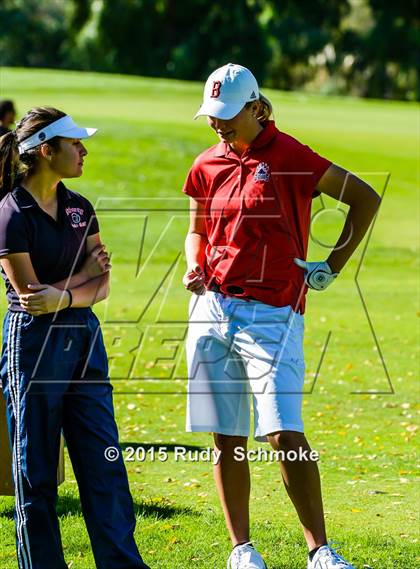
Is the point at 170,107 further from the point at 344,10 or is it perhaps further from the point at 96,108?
the point at 344,10

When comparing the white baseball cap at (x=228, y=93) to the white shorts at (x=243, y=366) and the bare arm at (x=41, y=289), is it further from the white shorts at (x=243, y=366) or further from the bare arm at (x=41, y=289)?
the bare arm at (x=41, y=289)

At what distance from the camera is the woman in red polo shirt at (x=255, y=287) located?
17.5ft

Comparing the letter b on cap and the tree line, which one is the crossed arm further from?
the tree line

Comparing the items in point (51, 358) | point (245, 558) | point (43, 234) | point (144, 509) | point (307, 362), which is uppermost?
point (43, 234)

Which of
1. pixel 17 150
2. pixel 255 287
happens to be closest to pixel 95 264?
pixel 17 150

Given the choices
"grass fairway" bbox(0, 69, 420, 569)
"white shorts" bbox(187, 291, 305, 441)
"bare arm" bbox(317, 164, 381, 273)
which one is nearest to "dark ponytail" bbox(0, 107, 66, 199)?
"white shorts" bbox(187, 291, 305, 441)

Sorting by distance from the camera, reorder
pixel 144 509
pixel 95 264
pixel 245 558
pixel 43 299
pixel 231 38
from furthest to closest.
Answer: pixel 231 38, pixel 144 509, pixel 245 558, pixel 95 264, pixel 43 299

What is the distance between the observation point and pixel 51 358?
4.97 meters

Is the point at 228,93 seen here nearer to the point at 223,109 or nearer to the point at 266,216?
the point at 223,109

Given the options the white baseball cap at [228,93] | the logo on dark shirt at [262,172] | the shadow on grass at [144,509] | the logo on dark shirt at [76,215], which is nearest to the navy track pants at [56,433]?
the logo on dark shirt at [76,215]

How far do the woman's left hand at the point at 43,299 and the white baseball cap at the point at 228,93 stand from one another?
113 centimetres

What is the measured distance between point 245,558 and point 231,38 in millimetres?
51546

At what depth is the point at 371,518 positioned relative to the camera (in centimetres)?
677

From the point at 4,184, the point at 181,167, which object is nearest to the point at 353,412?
the point at 4,184
